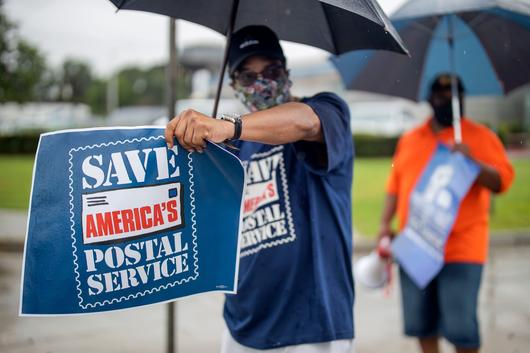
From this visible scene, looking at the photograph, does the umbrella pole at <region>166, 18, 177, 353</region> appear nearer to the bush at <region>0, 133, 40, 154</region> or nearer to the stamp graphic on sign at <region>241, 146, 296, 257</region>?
the stamp graphic on sign at <region>241, 146, 296, 257</region>

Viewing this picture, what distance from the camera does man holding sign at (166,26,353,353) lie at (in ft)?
7.04

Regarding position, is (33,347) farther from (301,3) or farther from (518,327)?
(518,327)

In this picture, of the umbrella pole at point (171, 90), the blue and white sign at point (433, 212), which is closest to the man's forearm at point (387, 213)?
the blue and white sign at point (433, 212)

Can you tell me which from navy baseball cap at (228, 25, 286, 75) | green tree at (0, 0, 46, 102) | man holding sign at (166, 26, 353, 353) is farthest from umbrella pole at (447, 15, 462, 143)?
green tree at (0, 0, 46, 102)

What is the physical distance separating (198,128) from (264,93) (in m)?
0.65

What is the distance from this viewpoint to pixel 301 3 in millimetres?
2355

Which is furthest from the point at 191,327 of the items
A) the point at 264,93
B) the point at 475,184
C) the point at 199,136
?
the point at 199,136

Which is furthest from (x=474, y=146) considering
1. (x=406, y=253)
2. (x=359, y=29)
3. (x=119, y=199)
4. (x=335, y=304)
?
(x=119, y=199)

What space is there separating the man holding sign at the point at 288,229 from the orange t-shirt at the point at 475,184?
51.0 inches

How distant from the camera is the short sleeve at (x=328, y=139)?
2.01 metres

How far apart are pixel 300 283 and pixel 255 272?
0.18 metres

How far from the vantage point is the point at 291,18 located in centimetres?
240

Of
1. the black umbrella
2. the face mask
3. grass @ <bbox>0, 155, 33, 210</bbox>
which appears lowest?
grass @ <bbox>0, 155, 33, 210</bbox>

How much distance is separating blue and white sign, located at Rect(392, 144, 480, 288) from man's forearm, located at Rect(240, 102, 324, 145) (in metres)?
1.53
